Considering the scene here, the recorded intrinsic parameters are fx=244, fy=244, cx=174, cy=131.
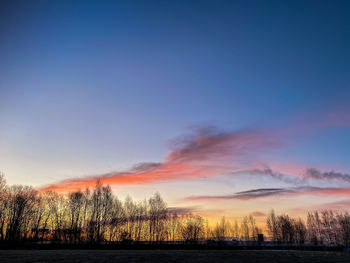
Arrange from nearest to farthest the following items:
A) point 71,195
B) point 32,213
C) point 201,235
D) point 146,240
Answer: point 32,213
point 71,195
point 146,240
point 201,235

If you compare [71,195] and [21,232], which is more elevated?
[71,195]

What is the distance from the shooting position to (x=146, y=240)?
325 feet

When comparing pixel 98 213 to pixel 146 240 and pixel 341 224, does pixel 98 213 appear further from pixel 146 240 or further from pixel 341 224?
pixel 341 224

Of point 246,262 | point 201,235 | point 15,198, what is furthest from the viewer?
point 201,235

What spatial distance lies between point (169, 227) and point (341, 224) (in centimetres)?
7635

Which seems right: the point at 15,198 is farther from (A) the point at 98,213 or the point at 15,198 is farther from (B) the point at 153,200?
(B) the point at 153,200

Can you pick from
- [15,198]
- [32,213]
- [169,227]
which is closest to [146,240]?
[169,227]

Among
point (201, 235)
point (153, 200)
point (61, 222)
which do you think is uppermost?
point (153, 200)

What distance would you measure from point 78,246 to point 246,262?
49.1 metres

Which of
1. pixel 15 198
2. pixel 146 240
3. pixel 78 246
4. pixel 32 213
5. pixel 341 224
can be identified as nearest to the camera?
pixel 78 246

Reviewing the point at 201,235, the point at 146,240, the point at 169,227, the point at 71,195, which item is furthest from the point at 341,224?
the point at 71,195

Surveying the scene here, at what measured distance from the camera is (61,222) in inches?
3536

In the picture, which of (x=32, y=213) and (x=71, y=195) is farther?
(x=71, y=195)

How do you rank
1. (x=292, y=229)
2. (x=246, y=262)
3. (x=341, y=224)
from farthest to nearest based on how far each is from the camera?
(x=292, y=229), (x=341, y=224), (x=246, y=262)
